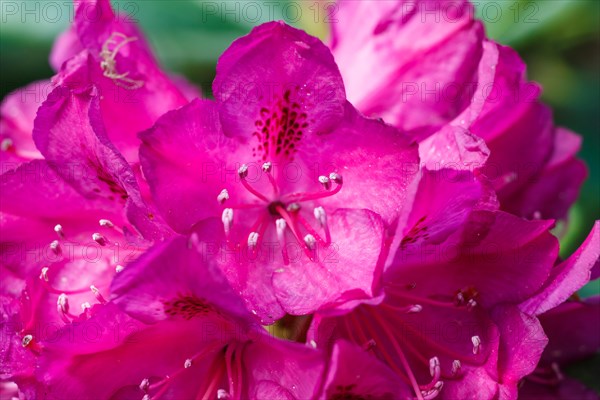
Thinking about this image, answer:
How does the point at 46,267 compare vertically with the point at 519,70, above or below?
below

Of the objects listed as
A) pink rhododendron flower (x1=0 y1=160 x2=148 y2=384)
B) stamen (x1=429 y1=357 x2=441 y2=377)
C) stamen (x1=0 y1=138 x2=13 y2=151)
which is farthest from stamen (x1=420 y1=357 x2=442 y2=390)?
stamen (x1=0 y1=138 x2=13 y2=151)

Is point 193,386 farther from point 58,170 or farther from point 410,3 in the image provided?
point 410,3

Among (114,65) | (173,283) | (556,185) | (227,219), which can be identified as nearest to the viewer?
(173,283)

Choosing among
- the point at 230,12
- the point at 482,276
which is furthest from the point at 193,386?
the point at 230,12

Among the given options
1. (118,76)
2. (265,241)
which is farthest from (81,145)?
(265,241)

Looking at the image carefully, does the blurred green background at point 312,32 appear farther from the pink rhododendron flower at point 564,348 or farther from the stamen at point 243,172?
the stamen at point 243,172

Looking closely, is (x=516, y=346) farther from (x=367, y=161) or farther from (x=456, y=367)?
(x=367, y=161)

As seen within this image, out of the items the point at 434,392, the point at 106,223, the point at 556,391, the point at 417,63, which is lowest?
the point at 556,391
